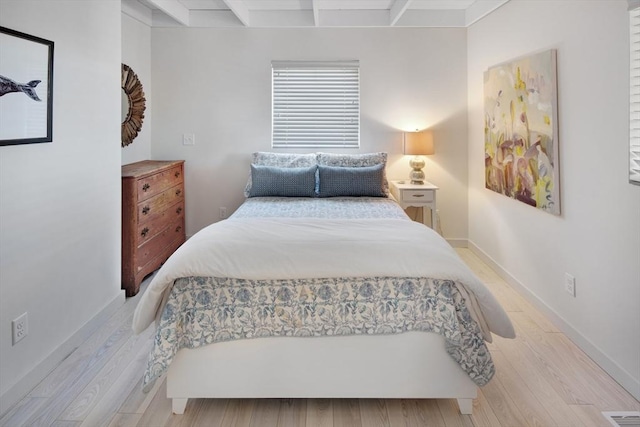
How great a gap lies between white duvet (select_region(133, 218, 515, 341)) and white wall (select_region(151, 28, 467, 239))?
9.09 feet

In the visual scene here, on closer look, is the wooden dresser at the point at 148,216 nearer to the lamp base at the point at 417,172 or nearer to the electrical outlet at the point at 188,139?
the electrical outlet at the point at 188,139

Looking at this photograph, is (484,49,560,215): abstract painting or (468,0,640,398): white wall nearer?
(468,0,640,398): white wall

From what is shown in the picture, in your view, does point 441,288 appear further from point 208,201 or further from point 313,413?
point 208,201

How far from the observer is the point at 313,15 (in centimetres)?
456

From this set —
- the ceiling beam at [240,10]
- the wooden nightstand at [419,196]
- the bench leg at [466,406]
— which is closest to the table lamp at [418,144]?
the wooden nightstand at [419,196]

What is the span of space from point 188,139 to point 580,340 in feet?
12.7

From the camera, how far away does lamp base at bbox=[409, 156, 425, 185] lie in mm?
4667

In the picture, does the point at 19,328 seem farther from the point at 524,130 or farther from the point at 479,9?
the point at 479,9

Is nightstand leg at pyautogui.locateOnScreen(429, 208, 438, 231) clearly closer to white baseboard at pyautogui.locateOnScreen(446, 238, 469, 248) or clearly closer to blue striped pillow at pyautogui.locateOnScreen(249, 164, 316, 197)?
white baseboard at pyautogui.locateOnScreen(446, 238, 469, 248)

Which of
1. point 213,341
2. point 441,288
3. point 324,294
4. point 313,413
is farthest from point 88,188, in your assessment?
point 441,288

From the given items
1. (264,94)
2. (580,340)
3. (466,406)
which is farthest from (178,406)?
(264,94)

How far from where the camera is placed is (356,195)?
13.7 ft

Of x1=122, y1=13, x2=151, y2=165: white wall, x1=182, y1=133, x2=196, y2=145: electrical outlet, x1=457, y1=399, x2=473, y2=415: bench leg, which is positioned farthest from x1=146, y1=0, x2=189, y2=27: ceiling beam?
x1=457, y1=399, x2=473, y2=415: bench leg

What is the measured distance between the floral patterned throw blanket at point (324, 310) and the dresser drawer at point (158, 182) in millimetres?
1883
